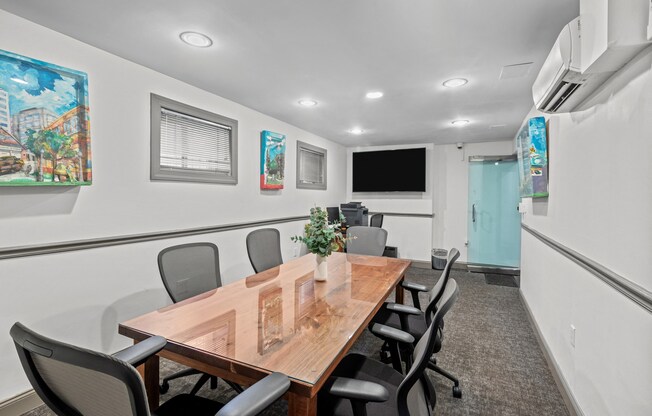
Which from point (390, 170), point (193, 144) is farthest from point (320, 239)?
point (390, 170)

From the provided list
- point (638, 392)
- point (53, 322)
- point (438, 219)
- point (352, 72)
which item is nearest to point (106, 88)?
point (53, 322)

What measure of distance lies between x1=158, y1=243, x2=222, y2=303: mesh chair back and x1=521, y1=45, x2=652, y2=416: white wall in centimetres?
227

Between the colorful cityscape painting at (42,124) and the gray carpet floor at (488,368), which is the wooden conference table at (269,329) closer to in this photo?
the gray carpet floor at (488,368)

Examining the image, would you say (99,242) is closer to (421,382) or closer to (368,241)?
(421,382)

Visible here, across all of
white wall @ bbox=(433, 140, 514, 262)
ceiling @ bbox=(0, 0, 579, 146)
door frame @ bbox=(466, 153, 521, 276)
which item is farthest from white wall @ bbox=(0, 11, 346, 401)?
door frame @ bbox=(466, 153, 521, 276)

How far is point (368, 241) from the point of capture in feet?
11.5

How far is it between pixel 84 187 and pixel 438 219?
5.64m

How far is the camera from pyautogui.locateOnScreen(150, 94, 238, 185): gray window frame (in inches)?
105

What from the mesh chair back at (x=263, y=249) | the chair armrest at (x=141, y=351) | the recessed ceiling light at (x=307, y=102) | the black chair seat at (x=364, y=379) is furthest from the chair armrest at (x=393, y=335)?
the recessed ceiling light at (x=307, y=102)

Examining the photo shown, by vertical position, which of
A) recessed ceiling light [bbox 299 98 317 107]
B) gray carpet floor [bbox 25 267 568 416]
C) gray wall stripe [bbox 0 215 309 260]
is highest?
recessed ceiling light [bbox 299 98 317 107]

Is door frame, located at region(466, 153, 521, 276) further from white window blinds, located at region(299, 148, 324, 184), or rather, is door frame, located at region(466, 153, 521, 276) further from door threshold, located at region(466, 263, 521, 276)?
white window blinds, located at region(299, 148, 324, 184)

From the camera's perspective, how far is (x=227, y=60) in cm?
241

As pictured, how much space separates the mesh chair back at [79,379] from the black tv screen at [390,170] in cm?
577

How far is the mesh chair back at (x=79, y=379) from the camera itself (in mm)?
690
